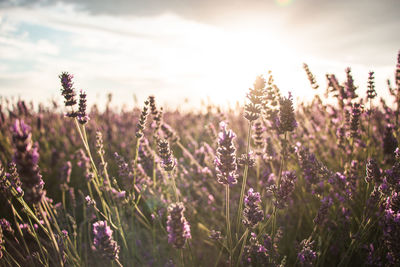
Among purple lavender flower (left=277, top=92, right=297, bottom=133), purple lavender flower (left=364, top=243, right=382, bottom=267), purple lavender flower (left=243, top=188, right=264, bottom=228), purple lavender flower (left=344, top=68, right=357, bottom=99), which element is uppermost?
purple lavender flower (left=344, top=68, right=357, bottom=99)

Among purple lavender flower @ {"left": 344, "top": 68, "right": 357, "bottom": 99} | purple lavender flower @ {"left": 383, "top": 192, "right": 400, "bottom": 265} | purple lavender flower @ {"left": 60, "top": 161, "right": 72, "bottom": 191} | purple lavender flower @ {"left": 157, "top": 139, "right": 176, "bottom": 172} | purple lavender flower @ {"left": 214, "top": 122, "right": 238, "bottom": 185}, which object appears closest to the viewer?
purple lavender flower @ {"left": 214, "top": 122, "right": 238, "bottom": 185}

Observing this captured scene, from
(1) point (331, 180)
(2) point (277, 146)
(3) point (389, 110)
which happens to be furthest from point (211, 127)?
(3) point (389, 110)

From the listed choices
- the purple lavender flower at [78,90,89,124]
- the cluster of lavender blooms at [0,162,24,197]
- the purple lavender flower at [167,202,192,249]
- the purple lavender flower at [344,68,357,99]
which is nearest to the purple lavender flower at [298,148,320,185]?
the purple lavender flower at [344,68,357,99]

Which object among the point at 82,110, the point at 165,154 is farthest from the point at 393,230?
the point at 82,110

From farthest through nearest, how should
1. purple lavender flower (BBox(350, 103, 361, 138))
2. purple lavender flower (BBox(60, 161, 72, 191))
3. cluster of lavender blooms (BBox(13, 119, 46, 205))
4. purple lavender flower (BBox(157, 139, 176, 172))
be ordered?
purple lavender flower (BBox(60, 161, 72, 191))
purple lavender flower (BBox(350, 103, 361, 138))
purple lavender flower (BBox(157, 139, 176, 172))
cluster of lavender blooms (BBox(13, 119, 46, 205))

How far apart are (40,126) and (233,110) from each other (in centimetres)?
333

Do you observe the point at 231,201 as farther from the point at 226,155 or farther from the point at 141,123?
the point at 226,155

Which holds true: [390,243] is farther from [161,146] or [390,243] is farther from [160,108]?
[160,108]

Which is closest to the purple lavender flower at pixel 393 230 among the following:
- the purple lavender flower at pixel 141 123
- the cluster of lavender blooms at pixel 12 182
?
the purple lavender flower at pixel 141 123

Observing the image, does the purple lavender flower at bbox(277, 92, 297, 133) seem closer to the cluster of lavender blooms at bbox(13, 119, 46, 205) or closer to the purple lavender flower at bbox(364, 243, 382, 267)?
the purple lavender flower at bbox(364, 243, 382, 267)

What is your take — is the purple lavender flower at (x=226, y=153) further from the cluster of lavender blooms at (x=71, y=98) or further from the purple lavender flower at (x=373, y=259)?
the purple lavender flower at (x=373, y=259)

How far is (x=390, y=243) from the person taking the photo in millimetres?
1583

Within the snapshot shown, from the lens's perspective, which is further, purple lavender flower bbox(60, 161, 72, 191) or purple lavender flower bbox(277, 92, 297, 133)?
purple lavender flower bbox(60, 161, 72, 191)

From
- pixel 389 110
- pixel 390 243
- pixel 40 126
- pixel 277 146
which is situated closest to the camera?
pixel 390 243
